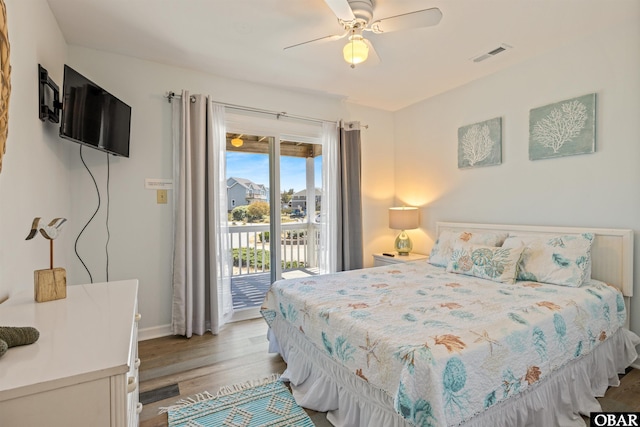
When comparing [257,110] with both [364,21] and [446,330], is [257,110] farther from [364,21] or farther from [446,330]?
[446,330]

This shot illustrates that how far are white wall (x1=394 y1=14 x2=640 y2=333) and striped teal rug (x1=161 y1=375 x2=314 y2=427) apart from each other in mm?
2626

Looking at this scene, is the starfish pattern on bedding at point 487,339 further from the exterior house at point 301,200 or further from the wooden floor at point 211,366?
the exterior house at point 301,200

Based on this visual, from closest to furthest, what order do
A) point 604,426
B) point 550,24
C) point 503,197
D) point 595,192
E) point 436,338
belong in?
point 436,338 → point 604,426 → point 550,24 → point 595,192 → point 503,197

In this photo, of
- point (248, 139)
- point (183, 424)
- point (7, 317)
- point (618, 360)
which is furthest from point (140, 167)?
point (618, 360)

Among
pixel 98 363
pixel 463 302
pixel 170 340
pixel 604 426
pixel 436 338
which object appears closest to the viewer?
pixel 98 363

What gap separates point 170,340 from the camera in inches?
117

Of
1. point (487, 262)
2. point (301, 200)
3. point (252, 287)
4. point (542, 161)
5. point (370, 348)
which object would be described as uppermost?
point (542, 161)

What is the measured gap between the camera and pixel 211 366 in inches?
98.1

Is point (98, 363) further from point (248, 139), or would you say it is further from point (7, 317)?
point (248, 139)

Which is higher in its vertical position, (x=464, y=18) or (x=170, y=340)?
(x=464, y=18)

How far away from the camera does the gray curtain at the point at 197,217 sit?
3.02 metres

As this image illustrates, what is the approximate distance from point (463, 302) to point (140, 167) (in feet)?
9.79

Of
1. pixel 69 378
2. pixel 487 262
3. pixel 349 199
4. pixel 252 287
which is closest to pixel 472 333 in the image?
pixel 487 262

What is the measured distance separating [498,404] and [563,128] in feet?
7.88
